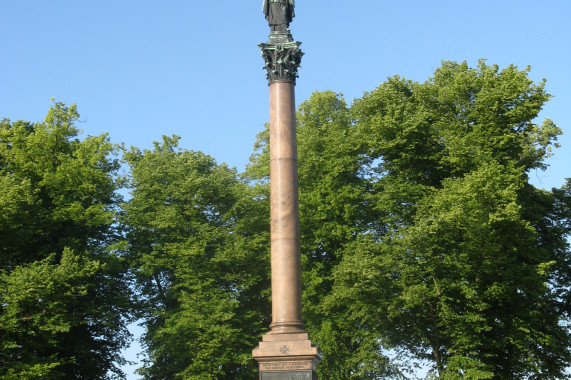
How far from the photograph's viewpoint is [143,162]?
141ft

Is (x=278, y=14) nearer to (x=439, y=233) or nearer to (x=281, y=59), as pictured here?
(x=281, y=59)

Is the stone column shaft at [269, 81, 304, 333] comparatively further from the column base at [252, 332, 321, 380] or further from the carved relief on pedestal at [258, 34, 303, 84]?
the column base at [252, 332, 321, 380]

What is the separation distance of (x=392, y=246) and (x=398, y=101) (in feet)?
29.3

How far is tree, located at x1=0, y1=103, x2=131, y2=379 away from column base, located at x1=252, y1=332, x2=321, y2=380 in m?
14.3

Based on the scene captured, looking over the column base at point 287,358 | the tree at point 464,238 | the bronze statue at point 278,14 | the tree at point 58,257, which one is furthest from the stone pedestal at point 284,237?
the tree at point 58,257

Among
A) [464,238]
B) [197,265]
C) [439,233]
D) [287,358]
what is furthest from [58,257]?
[287,358]

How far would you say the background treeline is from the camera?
32375mm

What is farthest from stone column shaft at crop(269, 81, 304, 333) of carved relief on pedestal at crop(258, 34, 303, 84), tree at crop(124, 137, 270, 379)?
tree at crop(124, 137, 270, 379)

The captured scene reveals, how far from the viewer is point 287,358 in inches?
745

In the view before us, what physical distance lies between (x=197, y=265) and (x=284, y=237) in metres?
→ 19.5

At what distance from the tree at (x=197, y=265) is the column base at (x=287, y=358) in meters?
17.2

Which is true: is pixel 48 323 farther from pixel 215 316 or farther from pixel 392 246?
pixel 392 246

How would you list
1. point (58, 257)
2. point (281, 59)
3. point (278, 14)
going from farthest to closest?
point (58, 257) < point (278, 14) < point (281, 59)

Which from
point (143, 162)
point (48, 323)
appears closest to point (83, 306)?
point (48, 323)
